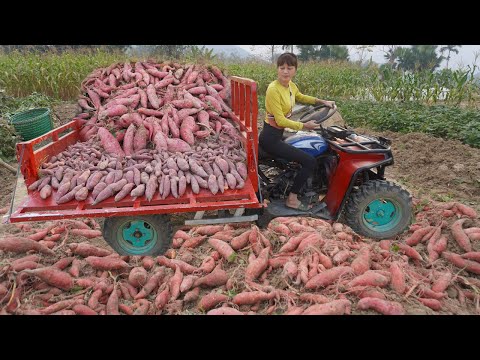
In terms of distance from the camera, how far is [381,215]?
12.8 feet

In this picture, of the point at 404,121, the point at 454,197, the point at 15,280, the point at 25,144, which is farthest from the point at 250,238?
the point at 404,121

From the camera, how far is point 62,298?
3.06 meters

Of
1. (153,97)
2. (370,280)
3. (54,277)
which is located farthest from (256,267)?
(153,97)

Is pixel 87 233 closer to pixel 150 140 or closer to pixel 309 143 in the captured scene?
pixel 150 140

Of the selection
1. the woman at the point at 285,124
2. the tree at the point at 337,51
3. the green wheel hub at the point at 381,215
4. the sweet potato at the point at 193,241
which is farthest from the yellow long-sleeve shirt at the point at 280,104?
the tree at the point at 337,51

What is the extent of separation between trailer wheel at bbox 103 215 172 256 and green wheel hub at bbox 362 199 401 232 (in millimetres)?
2170

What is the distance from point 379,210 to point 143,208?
2526mm

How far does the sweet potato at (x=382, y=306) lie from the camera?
2.71m

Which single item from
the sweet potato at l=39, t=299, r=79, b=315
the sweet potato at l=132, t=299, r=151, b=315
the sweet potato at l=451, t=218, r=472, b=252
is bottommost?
the sweet potato at l=132, t=299, r=151, b=315

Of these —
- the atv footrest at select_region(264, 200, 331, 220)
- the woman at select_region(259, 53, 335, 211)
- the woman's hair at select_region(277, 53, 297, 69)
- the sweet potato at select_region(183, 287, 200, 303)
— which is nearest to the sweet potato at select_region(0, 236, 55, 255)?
the sweet potato at select_region(183, 287, 200, 303)

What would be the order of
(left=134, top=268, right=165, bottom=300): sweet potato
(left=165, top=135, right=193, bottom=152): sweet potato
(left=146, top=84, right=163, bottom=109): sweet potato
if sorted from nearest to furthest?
(left=134, top=268, right=165, bottom=300): sweet potato < (left=165, top=135, right=193, bottom=152): sweet potato < (left=146, top=84, right=163, bottom=109): sweet potato

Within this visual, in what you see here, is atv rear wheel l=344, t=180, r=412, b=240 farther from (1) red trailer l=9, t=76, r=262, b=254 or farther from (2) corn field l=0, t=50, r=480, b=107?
(2) corn field l=0, t=50, r=480, b=107

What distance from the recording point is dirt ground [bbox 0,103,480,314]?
198 inches

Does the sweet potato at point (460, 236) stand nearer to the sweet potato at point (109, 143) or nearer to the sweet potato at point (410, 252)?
the sweet potato at point (410, 252)
